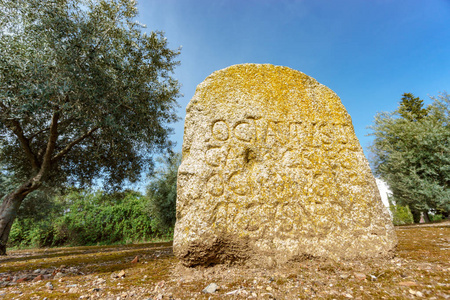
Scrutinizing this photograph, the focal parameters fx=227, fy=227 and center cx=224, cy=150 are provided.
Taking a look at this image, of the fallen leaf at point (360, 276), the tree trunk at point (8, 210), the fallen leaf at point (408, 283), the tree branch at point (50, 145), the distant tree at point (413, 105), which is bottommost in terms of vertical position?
the fallen leaf at point (408, 283)

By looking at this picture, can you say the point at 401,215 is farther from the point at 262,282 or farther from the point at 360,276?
the point at 262,282

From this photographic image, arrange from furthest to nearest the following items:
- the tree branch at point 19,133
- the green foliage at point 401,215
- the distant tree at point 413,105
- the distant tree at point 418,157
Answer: the green foliage at point 401,215, the distant tree at point 413,105, the distant tree at point 418,157, the tree branch at point 19,133

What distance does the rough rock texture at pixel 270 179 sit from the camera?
10.8ft

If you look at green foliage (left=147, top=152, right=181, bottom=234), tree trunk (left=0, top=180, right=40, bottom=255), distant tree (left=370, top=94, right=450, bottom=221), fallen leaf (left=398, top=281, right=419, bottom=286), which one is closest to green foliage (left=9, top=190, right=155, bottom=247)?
green foliage (left=147, top=152, right=181, bottom=234)

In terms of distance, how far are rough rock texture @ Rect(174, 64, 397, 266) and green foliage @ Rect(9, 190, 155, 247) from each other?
1203cm

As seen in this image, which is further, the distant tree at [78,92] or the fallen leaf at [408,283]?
the distant tree at [78,92]

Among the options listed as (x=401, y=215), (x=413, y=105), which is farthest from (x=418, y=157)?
(x=401, y=215)

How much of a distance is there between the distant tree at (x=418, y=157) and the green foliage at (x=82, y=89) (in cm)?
1243

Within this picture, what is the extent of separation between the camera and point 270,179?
3.57m

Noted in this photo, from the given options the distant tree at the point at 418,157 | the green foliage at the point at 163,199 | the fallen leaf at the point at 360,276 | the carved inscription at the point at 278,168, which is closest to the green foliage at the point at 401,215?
the distant tree at the point at 418,157

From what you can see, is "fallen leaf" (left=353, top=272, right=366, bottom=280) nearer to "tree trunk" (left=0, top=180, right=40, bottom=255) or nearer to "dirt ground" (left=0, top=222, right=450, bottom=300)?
"dirt ground" (left=0, top=222, right=450, bottom=300)

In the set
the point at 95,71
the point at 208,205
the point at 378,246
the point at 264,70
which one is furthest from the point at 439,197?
the point at 95,71

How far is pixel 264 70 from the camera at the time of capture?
426 centimetres

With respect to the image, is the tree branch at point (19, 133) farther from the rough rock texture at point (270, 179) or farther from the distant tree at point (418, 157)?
the distant tree at point (418, 157)
